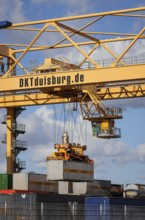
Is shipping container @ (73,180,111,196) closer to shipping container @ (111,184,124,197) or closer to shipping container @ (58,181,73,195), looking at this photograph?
shipping container @ (58,181,73,195)

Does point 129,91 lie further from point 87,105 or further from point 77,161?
point 77,161

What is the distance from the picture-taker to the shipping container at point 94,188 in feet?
157

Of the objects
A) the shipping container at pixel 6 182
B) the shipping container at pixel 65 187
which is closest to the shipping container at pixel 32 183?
the shipping container at pixel 6 182

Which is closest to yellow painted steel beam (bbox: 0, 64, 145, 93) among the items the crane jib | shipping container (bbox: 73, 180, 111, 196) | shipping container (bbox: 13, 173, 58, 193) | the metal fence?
the crane jib

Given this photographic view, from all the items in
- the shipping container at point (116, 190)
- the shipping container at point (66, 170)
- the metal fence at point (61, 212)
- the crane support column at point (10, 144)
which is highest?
the crane support column at point (10, 144)

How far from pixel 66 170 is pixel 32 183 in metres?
5.21

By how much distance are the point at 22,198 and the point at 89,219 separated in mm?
6203

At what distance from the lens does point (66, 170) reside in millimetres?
44094

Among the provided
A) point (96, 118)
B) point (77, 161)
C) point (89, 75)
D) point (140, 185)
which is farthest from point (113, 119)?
point (89, 75)

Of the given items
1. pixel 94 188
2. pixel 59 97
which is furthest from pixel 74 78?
pixel 94 188

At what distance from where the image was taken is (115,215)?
111 ft

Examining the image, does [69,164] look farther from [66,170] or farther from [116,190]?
[116,190]

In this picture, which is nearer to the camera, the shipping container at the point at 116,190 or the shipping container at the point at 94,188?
the shipping container at the point at 94,188

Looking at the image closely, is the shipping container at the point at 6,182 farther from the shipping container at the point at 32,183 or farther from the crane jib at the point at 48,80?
the crane jib at the point at 48,80
